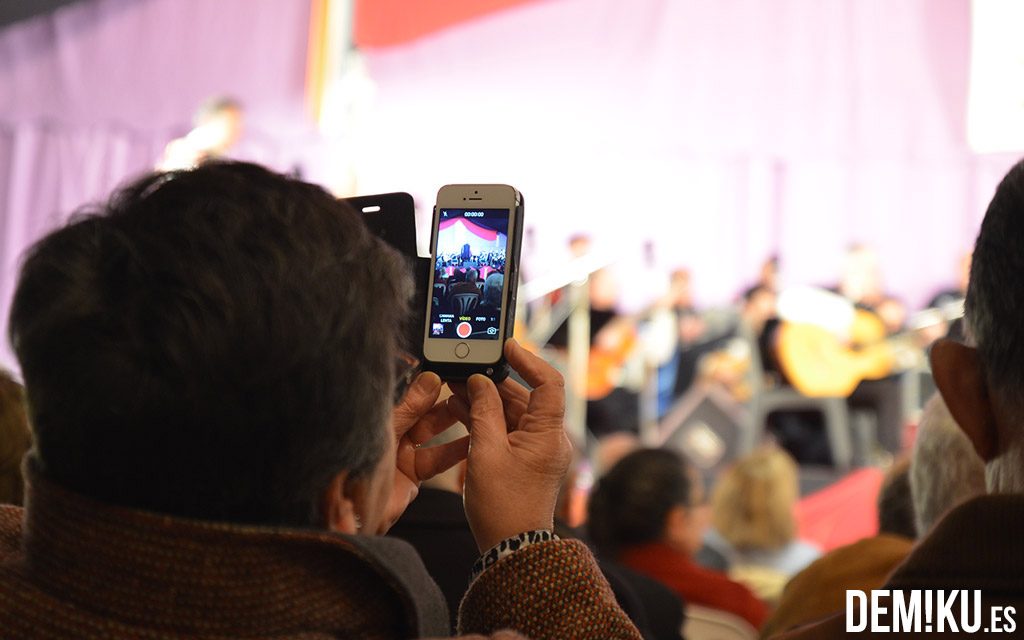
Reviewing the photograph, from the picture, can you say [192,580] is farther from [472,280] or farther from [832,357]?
[832,357]

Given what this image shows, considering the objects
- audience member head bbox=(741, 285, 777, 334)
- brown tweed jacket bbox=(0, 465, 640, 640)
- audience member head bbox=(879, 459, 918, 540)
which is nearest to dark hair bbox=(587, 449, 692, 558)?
audience member head bbox=(879, 459, 918, 540)

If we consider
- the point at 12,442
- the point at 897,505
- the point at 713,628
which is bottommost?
the point at 713,628

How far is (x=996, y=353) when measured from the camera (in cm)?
104

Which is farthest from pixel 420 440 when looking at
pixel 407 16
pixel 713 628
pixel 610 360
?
pixel 407 16

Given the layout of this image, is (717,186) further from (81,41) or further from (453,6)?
(81,41)

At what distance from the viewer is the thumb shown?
113cm

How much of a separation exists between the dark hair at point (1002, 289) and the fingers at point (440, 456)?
0.51m

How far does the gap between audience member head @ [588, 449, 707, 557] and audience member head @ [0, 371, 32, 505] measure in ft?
A: 5.46

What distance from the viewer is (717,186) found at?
6.93 meters

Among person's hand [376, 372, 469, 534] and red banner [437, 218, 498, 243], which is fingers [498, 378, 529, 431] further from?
red banner [437, 218, 498, 243]

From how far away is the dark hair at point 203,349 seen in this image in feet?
2.72

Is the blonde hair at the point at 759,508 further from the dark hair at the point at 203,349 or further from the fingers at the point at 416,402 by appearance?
the dark hair at the point at 203,349

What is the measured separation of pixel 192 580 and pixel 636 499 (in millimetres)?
2274

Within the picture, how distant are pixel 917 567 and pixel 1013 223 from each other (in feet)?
1.01
